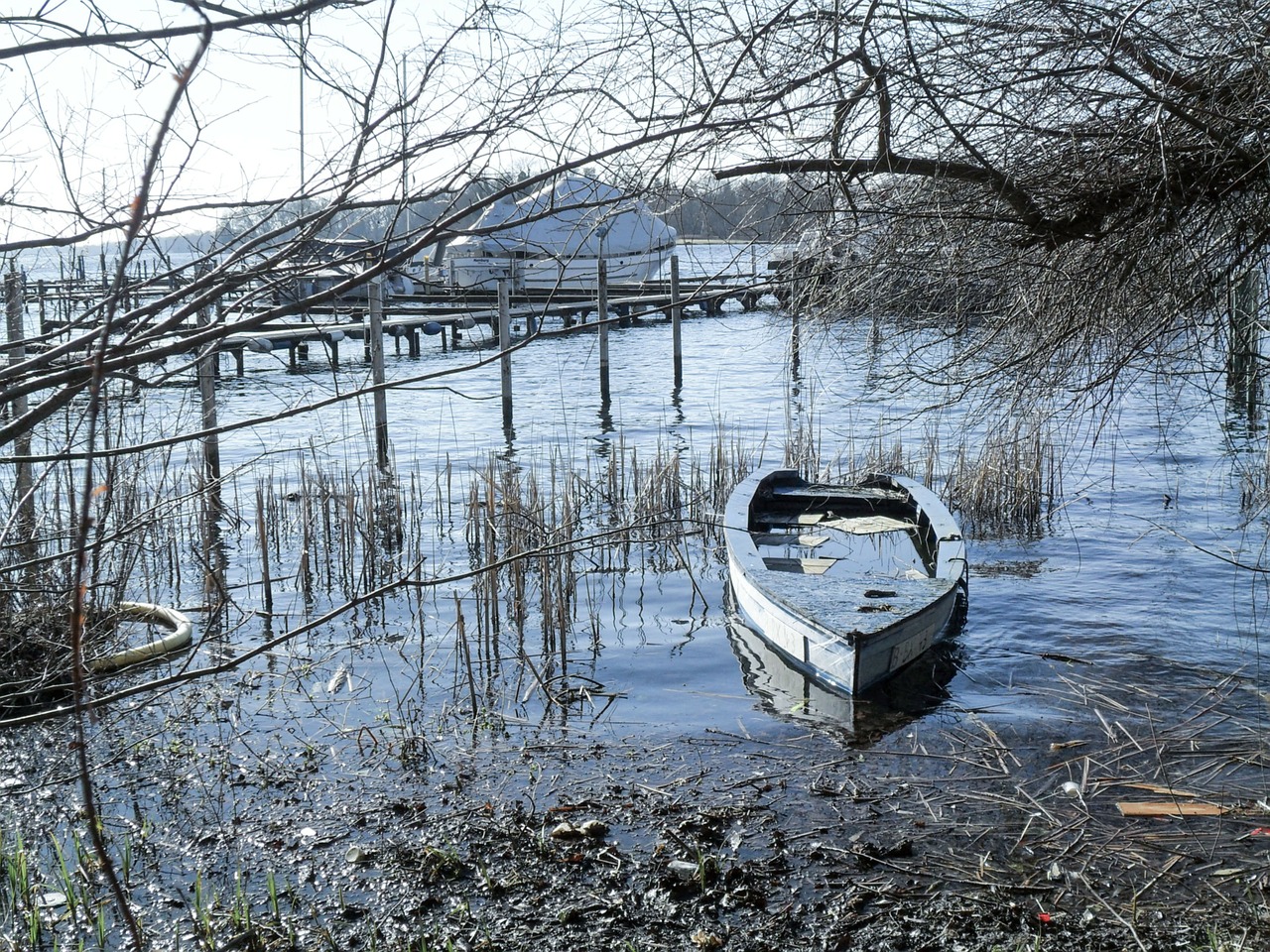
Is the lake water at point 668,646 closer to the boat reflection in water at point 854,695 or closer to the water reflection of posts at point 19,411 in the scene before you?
the boat reflection in water at point 854,695

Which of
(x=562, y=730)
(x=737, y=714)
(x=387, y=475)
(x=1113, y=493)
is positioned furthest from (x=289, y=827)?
(x=1113, y=493)

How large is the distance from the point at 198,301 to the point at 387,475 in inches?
362

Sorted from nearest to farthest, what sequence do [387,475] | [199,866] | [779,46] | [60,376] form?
[60,376] < [779,46] < [199,866] < [387,475]

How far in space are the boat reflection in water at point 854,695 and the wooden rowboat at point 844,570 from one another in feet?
0.31

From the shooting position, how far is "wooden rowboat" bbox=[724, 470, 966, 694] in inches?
264

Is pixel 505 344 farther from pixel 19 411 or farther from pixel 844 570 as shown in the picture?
pixel 19 411

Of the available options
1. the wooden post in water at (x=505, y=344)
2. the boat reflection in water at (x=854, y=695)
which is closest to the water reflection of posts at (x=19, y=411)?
the boat reflection in water at (x=854, y=695)

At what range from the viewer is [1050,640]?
803 centimetres

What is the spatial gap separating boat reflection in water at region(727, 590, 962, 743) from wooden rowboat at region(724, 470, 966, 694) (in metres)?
0.09

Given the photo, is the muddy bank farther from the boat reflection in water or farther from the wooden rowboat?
the wooden rowboat

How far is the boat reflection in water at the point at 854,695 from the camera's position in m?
6.45

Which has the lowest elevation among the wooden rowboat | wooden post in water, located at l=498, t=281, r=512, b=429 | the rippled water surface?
the rippled water surface

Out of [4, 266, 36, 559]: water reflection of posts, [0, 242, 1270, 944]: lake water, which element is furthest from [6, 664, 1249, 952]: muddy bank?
[4, 266, 36, 559]: water reflection of posts

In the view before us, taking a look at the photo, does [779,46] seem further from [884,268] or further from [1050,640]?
[1050,640]
